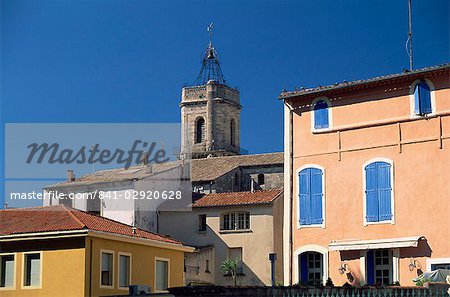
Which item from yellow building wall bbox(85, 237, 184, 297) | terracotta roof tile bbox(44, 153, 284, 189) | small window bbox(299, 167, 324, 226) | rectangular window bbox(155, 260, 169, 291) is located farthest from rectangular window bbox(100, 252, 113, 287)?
terracotta roof tile bbox(44, 153, 284, 189)

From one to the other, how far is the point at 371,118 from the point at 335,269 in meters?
5.59

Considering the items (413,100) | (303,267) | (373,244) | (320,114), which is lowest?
(303,267)

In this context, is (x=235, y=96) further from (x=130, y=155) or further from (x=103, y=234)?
(x=103, y=234)

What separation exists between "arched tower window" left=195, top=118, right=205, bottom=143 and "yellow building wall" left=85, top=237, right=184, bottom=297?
4534 centimetres

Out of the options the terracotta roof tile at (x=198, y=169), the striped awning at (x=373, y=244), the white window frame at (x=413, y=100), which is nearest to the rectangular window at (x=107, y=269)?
the striped awning at (x=373, y=244)

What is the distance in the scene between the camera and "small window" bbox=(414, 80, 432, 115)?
93.2 ft

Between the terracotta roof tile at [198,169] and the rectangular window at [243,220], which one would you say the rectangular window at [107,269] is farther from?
the terracotta roof tile at [198,169]

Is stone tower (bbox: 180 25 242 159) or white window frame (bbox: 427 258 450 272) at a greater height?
stone tower (bbox: 180 25 242 159)

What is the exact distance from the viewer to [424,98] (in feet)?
93.7

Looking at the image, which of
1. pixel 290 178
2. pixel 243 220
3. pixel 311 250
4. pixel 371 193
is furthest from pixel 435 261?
pixel 243 220

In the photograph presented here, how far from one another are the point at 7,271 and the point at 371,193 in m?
13.8

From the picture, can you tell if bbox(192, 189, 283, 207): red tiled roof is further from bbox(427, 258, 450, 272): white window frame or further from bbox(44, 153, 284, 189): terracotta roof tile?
bbox(427, 258, 450, 272): white window frame

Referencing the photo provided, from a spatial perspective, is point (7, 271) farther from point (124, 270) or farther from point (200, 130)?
point (200, 130)

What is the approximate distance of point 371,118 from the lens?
2956 cm
